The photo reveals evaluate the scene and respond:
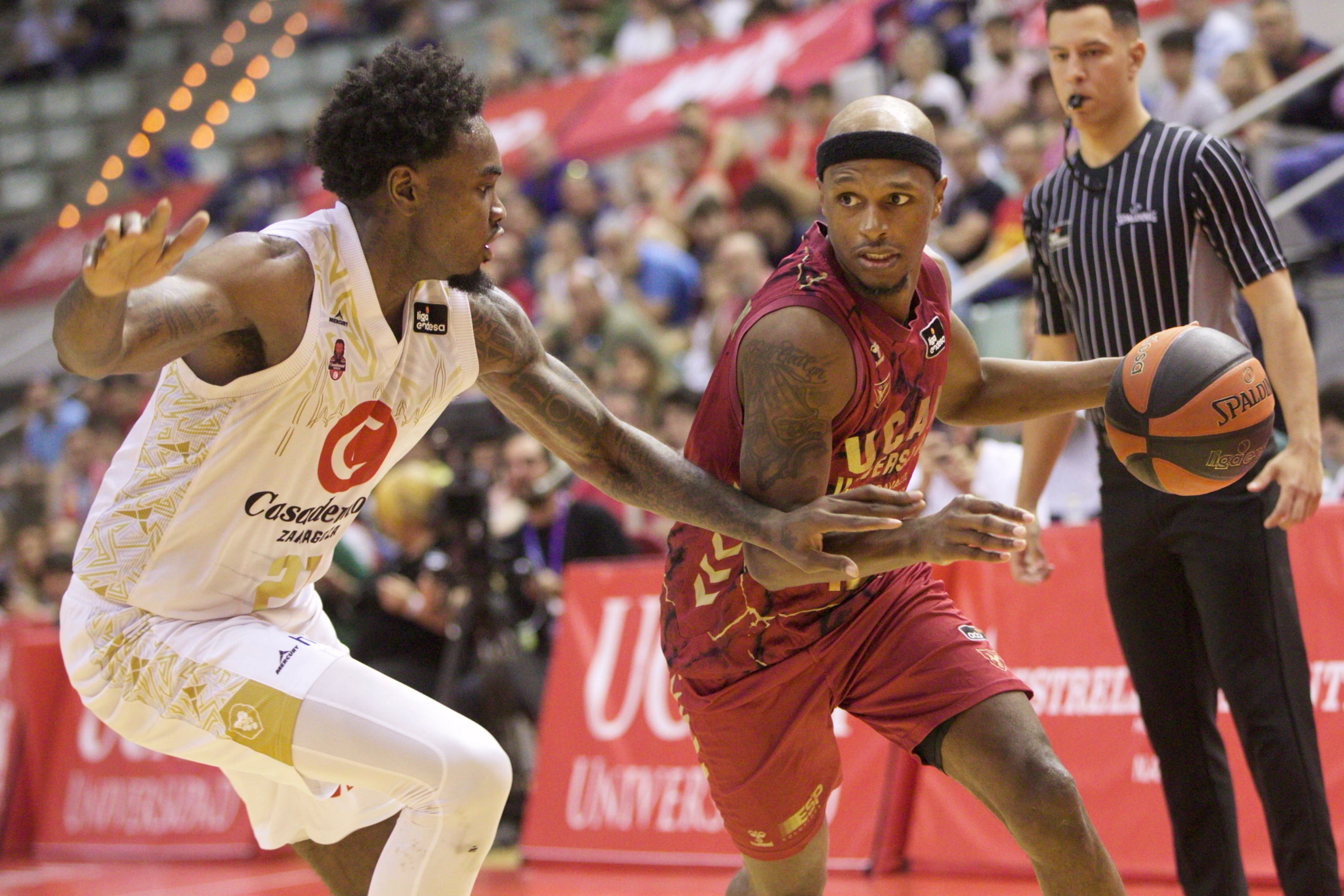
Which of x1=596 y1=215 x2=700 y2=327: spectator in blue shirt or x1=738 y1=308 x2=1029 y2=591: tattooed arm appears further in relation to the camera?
x1=596 y1=215 x2=700 y2=327: spectator in blue shirt

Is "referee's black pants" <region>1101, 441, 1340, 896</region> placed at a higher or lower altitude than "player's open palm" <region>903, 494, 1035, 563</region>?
lower

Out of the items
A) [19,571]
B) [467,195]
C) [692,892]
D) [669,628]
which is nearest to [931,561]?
[669,628]

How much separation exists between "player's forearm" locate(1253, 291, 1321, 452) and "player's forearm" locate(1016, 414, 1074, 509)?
599 millimetres

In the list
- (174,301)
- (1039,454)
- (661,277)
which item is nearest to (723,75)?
(661,277)

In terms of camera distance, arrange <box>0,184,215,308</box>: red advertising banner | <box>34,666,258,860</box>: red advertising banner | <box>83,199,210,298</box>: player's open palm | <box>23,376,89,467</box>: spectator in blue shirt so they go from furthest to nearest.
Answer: <box>0,184,215,308</box>: red advertising banner
<box>23,376,89,467</box>: spectator in blue shirt
<box>34,666,258,860</box>: red advertising banner
<box>83,199,210,298</box>: player's open palm

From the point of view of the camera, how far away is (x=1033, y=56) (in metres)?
9.77


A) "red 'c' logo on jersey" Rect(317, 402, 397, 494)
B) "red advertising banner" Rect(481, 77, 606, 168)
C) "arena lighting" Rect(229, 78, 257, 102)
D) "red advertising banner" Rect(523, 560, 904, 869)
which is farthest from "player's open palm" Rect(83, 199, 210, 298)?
"arena lighting" Rect(229, 78, 257, 102)

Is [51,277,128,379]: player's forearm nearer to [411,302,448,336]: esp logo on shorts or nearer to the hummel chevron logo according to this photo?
[411,302,448,336]: esp logo on shorts

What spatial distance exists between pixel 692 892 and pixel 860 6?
8359 mm

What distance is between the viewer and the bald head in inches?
126

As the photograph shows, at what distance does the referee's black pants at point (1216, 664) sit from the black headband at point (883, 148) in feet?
4.14

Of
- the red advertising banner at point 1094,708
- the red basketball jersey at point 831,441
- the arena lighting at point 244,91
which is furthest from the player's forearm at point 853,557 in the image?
the arena lighting at point 244,91

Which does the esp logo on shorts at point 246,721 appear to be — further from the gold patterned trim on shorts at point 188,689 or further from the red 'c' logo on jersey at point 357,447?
the red 'c' logo on jersey at point 357,447

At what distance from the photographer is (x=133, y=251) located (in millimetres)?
2617
